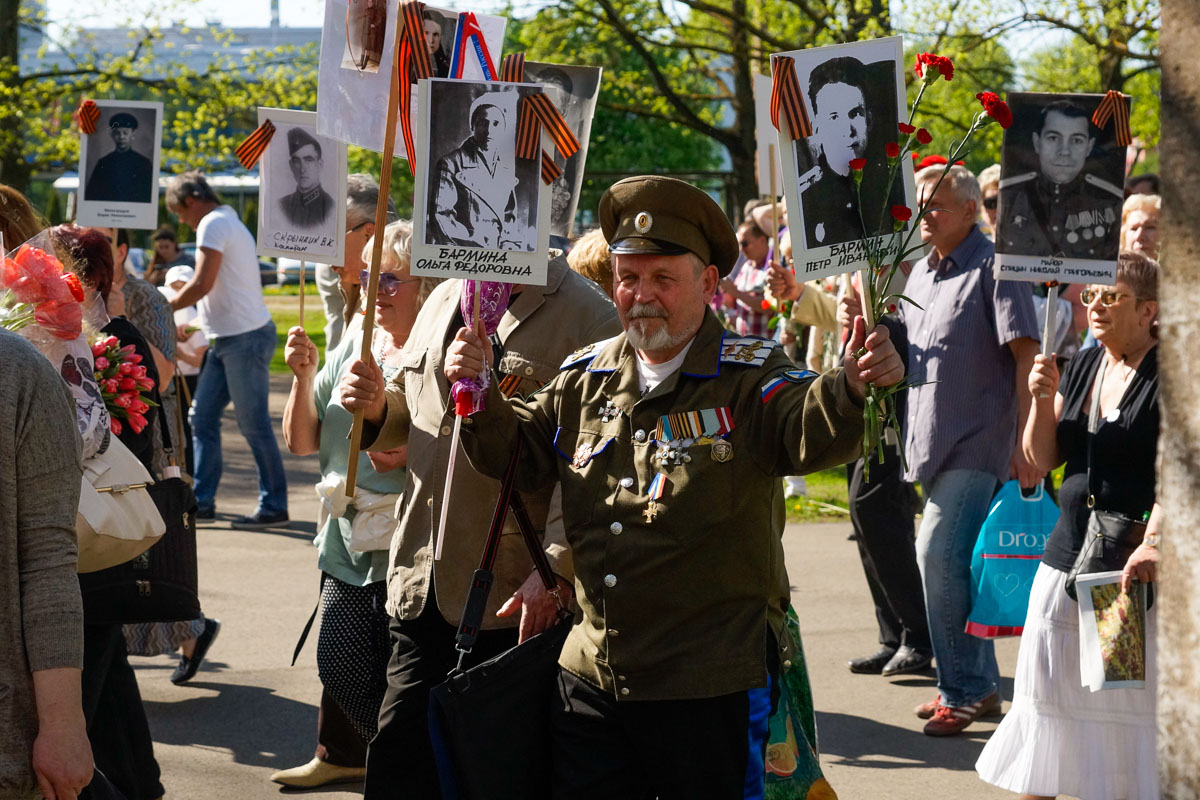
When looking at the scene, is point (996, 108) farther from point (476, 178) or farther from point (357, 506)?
point (357, 506)

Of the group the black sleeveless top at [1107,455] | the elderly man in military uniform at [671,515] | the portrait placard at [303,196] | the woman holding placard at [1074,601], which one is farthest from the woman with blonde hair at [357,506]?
the black sleeveless top at [1107,455]

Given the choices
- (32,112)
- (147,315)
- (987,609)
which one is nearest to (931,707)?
(987,609)

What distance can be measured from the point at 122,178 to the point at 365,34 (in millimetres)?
3268

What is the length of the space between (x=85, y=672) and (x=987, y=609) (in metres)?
3.17

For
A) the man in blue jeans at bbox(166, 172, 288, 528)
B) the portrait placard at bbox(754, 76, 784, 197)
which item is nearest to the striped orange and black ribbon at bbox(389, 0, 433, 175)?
the portrait placard at bbox(754, 76, 784, 197)

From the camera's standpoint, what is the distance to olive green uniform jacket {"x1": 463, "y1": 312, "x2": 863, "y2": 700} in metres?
3.24

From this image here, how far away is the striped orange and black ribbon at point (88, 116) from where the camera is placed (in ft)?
22.4

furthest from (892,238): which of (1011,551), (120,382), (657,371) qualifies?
(1011,551)

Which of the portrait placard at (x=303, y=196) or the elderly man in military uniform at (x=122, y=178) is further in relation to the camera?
the elderly man in military uniform at (x=122, y=178)

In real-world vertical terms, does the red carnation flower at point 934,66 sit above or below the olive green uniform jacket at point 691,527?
above

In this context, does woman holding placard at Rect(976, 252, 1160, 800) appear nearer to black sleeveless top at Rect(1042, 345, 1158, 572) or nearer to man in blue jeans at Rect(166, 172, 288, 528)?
black sleeveless top at Rect(1042, 345, 1158, 572)

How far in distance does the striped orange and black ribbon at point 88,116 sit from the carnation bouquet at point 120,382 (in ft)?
8.81

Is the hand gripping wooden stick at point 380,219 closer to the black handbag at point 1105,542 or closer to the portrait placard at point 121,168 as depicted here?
the black handbag at point 1105,542

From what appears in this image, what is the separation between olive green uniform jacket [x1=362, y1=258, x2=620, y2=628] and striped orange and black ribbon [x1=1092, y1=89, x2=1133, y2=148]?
6.20ft
